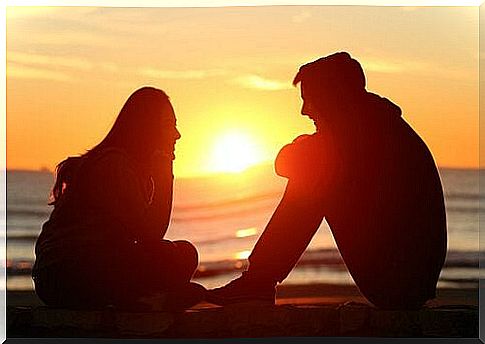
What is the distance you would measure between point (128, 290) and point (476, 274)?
93.6 inches

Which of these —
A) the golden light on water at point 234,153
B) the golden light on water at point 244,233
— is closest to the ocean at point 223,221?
the golden light on water at point 244,233

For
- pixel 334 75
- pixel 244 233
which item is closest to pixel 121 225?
pixel 244 233

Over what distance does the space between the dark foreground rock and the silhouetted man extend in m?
0.10

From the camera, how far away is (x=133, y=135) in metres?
8.16

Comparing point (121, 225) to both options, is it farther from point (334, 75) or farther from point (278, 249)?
point (334, 75)

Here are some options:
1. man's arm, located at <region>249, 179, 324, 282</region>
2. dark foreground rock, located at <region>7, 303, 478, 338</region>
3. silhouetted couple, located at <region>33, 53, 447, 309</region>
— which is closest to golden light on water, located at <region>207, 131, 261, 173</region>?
silhouetted couple, located at <region>33, 53, 447, 309</region>

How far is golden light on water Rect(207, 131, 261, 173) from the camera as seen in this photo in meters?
8.26

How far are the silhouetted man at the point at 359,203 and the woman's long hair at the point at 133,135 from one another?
96cm

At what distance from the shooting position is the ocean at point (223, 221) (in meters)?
8.21

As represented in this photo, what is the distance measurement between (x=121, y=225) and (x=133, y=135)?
2.02 ft

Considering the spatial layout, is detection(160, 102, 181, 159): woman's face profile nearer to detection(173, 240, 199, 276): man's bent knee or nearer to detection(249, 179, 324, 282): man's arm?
detection(173, 240, 199, 276): man's bent knee

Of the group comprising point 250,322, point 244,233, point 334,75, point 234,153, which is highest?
point 334,75
